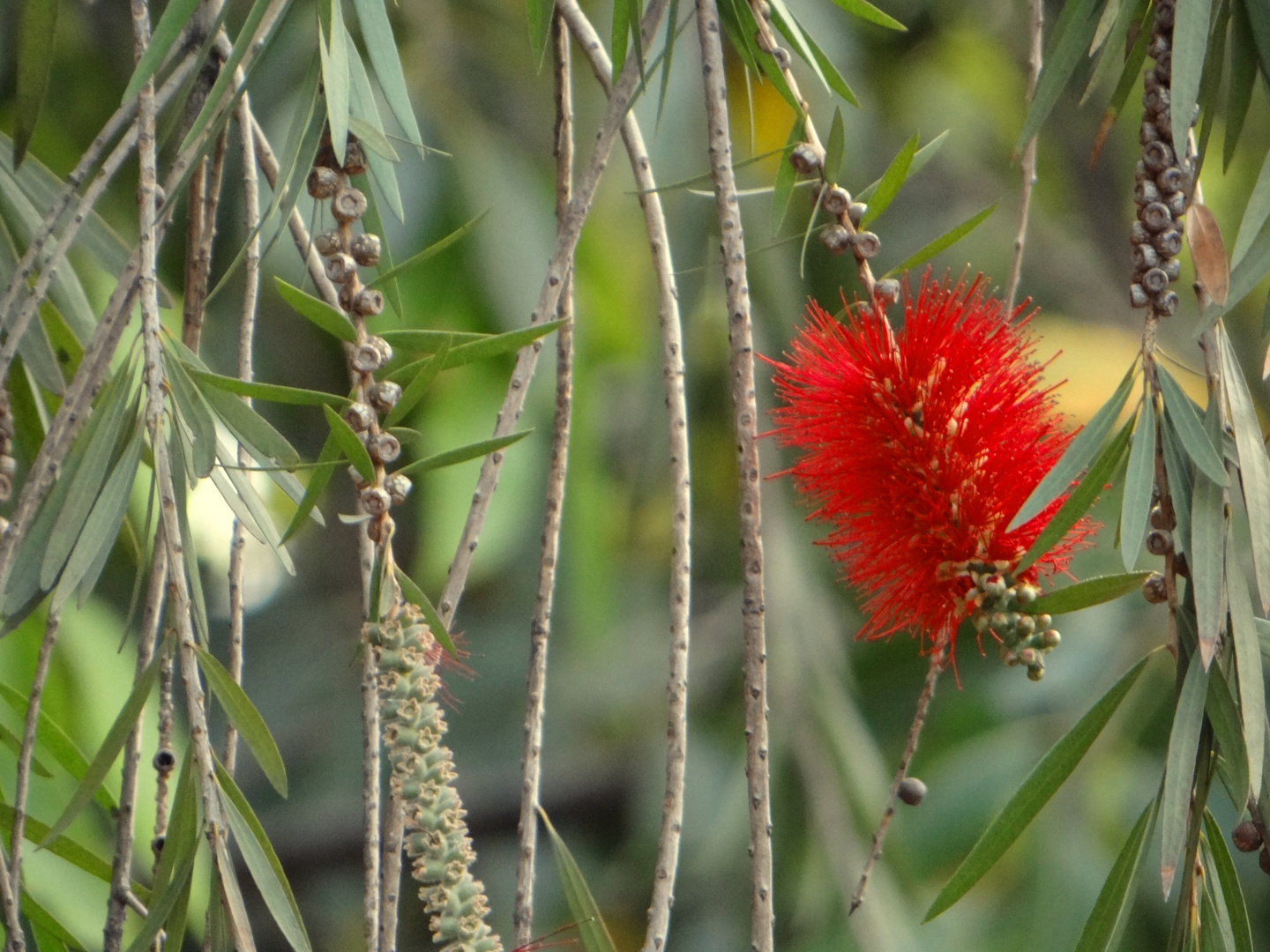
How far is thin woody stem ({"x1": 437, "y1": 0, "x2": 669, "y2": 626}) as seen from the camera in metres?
0.36

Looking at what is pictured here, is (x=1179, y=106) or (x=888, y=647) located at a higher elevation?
(x=1179, y=106)

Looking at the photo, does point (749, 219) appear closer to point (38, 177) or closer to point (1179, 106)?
point (38, 177)

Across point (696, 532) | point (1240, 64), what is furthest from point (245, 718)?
point (696, 532)

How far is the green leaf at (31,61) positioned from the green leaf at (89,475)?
5.2 inches

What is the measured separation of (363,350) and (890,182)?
0.19 metres

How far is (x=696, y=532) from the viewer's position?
1543 millimetres

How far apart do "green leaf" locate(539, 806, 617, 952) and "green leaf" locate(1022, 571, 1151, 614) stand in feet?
0.56

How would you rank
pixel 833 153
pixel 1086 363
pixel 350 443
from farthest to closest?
pixel 1086 363, pixel 833 153, pixel 350 443

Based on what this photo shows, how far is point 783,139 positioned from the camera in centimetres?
135

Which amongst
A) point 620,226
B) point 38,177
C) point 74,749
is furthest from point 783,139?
point 74,749

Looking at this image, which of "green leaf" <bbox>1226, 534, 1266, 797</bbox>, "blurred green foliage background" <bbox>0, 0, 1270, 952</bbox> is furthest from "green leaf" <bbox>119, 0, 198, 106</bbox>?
"blurred green foliage background" <bbox>0, 0, 1270, 952</bbox>

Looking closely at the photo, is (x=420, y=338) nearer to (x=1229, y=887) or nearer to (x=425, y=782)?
(x=425, y=782)

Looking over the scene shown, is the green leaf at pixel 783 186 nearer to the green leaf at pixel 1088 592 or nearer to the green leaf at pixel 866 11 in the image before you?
the green leaf at pixel 866 11

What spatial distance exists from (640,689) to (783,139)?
75 centimetres
